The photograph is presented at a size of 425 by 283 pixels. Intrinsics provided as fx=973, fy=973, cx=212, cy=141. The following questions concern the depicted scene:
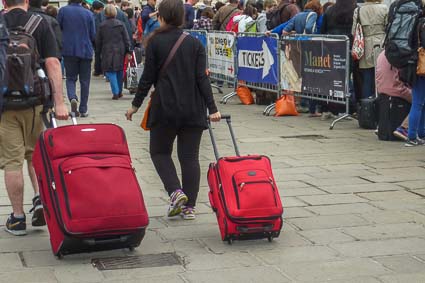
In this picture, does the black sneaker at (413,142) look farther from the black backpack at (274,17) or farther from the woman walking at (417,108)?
the black backpack at (274,17)

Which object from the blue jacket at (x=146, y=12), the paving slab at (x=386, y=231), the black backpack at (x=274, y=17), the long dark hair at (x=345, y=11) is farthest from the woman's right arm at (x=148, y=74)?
the blue jacket at (x=146, y=12)

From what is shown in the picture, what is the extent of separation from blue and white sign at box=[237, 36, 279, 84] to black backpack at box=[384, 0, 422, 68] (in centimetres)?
406

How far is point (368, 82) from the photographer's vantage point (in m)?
13.2

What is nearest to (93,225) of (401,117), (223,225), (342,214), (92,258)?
(92,258)

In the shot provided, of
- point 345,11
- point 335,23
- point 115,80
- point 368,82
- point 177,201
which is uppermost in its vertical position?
point 345,11

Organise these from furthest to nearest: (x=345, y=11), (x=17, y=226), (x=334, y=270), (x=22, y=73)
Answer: (x=345, y=11) → (x=17, y=226) → (x=22, y=73) → (x=334, y=270)

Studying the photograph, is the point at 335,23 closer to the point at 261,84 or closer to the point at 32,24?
the point at 261,84

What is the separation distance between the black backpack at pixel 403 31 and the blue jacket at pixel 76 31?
5.47 m

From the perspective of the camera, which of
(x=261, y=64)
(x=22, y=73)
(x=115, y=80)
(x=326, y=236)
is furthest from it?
(x=115, y=80)

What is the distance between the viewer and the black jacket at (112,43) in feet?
55.4

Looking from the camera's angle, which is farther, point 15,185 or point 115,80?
point 115,80

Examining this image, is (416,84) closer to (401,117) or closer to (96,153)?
(401,117)

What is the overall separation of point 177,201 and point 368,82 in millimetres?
6581

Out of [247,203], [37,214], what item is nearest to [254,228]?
[247,203]
